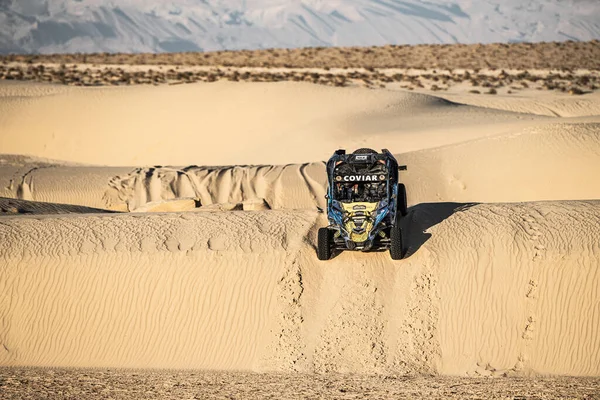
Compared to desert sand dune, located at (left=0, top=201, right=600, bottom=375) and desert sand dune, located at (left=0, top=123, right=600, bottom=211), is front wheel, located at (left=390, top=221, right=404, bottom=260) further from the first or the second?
desert sand dune, located at (left=0, top=123, right=600, bottom=211)

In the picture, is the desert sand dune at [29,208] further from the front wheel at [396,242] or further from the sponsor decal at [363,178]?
the front wheel at [396,242]

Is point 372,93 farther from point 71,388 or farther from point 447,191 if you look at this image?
point 71,388

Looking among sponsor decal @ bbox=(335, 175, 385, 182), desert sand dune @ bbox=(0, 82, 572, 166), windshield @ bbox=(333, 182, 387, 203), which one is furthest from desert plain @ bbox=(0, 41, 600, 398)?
desert sand dune @ bbox=(0, 82, 572, 166)

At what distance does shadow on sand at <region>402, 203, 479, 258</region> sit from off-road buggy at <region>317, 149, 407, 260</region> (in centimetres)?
54

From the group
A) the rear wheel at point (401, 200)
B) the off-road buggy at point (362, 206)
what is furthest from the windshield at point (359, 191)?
the rear wheel at point (401, 200)

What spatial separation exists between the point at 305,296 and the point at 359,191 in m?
1.61

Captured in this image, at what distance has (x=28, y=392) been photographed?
897 cm

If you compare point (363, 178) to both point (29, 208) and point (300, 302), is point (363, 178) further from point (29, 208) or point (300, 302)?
point (29, 208)

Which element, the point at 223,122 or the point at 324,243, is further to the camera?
A: the point at 223,122

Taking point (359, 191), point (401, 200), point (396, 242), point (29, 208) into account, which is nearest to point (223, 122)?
point (29, 208)

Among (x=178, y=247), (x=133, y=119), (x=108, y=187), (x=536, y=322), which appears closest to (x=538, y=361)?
(x=536, y=322)

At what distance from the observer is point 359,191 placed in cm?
1097

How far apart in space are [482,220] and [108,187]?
10043 millimetres

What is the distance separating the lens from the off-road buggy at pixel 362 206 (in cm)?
1064
